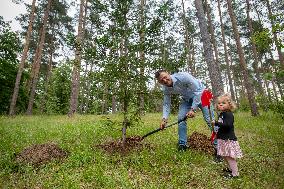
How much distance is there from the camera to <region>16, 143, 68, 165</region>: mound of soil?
23.0 ft

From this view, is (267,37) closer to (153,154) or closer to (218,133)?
(218,133)

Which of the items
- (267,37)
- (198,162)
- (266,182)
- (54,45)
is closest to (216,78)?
(267,37)

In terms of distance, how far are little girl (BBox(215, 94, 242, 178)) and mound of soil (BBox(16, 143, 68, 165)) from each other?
3639 mm

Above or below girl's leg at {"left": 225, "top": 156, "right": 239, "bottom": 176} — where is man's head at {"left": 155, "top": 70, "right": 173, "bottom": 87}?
above

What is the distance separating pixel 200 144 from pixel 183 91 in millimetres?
1730

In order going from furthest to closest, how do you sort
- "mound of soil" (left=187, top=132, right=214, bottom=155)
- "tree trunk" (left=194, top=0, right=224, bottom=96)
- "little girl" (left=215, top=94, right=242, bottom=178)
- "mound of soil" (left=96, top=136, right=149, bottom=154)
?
"tree trunk" (left=194, top=0, right=224, bottom=96) → "mound of soil" (left=187, top=132, right=214, bottom=155) → "mound of soil" (left=96, top=136, right=149, bottom=154) → "little girl" (left=215, top=94, right=242, bottom=178)

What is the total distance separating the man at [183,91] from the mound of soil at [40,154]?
2546mm

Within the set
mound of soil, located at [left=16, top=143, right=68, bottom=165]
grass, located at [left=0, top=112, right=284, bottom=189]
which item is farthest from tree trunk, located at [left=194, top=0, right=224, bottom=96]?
mound of soil, located at [left=16, top=143, right=68, bottom=165]

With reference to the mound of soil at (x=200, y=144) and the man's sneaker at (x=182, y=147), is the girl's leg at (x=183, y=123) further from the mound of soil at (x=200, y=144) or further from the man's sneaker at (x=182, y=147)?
the mound of soil at (x=200, y=144)

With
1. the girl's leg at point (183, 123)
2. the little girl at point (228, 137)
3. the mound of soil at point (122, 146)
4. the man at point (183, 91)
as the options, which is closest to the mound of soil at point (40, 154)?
the mound of soil at point (122, 146)

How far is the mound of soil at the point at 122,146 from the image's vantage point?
7.62 meters

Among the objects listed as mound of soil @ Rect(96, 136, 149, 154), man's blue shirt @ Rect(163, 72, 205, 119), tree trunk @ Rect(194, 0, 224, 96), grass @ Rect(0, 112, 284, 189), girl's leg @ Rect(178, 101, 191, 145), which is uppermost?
tree trunk @ Rect(194, 0, 224, 96)

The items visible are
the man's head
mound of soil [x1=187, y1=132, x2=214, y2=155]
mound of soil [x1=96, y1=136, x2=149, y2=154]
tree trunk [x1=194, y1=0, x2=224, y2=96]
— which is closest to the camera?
the man's head

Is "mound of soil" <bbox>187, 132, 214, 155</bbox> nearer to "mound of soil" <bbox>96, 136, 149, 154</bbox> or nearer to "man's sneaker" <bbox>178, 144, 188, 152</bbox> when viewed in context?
"man's sneaker" <bbox>178, 144, 188, 152</bbox>
